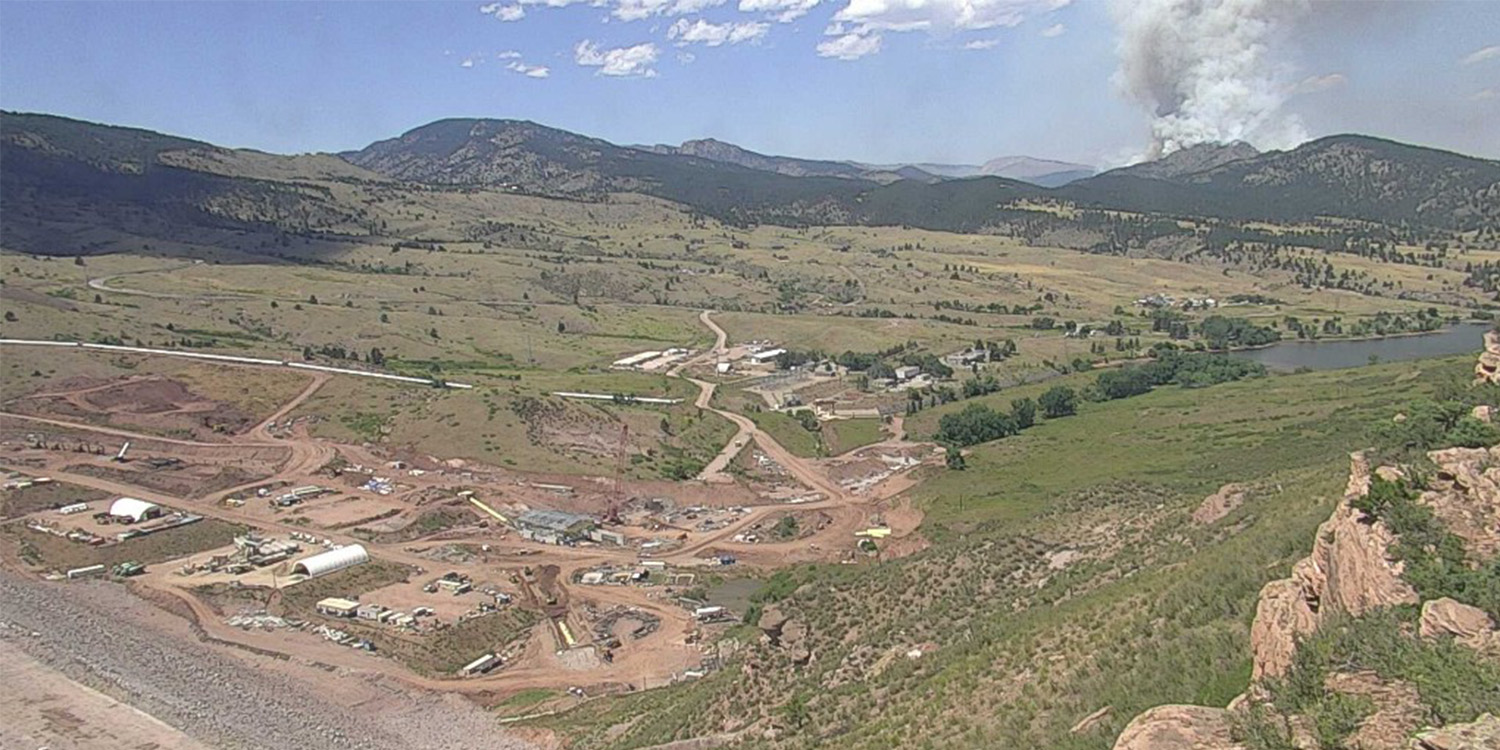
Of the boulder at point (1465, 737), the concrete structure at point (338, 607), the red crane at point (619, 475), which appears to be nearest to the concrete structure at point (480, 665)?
the concrete structure at point (338, 607)

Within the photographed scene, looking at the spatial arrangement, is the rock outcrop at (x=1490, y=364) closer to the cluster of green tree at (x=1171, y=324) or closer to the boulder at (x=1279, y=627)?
the boulder at (x=1279, y=627)

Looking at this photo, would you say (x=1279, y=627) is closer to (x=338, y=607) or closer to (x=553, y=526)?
(x=338, y=607)

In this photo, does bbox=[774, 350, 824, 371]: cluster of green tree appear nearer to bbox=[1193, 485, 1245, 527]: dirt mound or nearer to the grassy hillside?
the grassy hillside

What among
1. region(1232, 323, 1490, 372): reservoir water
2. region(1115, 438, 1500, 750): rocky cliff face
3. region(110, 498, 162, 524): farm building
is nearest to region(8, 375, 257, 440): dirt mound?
region(110, 498, 162, 524): farm building

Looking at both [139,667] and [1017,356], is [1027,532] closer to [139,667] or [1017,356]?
[139,667]

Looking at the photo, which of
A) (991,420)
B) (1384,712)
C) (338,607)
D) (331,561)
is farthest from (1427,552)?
(991,420)

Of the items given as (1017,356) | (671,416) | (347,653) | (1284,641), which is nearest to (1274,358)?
(1017,356)

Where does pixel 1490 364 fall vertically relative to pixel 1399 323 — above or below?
above
